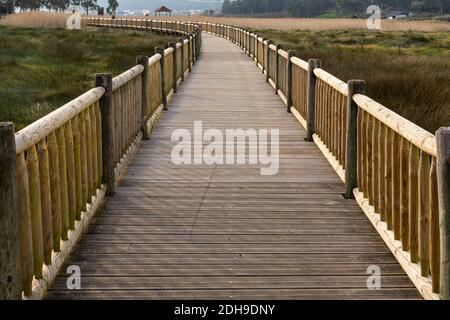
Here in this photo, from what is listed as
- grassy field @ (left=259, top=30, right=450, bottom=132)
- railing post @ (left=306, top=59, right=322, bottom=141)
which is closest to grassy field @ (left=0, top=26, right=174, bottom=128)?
railing post @ (left=306, top=59, right=322, bottom=141)

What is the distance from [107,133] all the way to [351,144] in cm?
232

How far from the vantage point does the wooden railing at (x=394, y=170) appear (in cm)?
→ 427

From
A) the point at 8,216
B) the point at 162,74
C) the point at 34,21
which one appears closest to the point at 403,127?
the point at 8,216

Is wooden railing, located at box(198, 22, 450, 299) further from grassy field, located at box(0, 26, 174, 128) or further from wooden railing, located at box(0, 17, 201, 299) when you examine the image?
grassy field, located at box(0, 26, 174, 128)

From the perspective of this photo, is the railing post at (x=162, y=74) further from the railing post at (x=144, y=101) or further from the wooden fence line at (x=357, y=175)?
the wooden fence line at (x=357, y=175)

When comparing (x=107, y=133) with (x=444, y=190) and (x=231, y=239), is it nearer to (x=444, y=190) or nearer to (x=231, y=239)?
(x=231, y=239)

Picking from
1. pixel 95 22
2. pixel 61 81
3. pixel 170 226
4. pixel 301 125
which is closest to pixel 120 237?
pixel 170 226

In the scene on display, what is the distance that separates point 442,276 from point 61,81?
17.3m

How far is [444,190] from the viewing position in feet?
13.4

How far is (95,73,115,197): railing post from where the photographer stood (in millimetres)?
6988

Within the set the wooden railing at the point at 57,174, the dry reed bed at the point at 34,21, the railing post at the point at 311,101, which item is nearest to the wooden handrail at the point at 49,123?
the wooden railing at the point at 57,174

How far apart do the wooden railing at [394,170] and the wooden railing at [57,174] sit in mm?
2306
